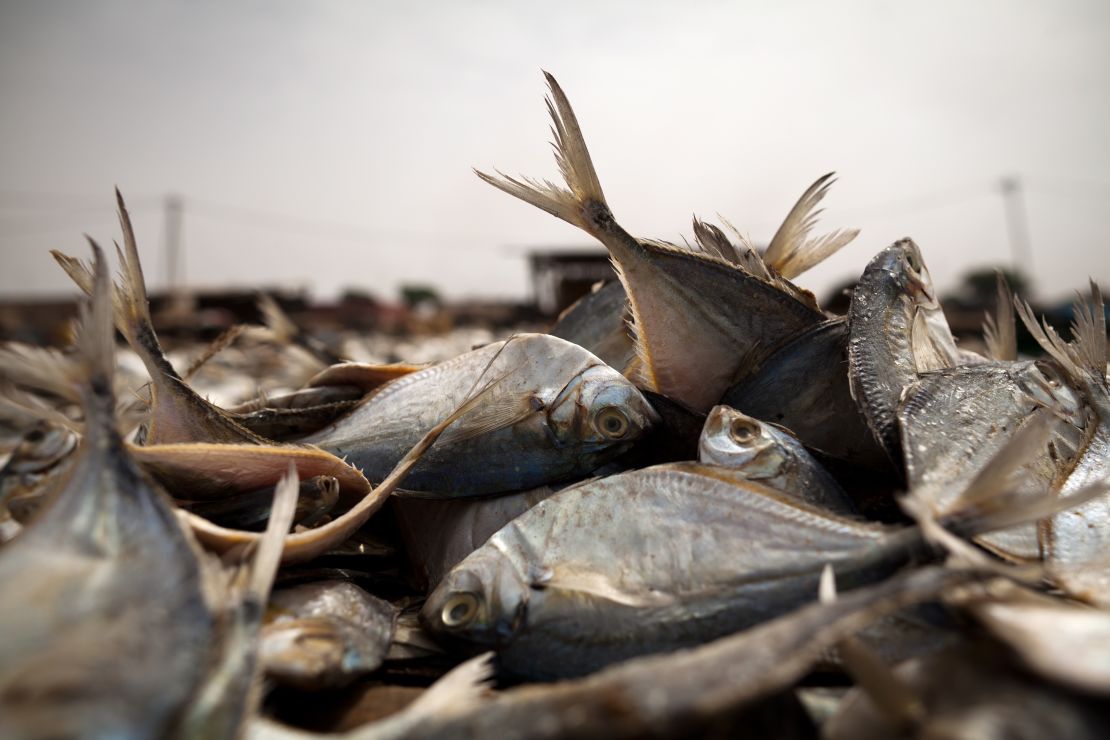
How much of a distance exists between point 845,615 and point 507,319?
59.9 ft

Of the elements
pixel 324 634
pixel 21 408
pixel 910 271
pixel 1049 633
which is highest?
pixel 910 271

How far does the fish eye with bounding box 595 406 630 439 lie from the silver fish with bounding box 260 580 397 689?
29.3 inches

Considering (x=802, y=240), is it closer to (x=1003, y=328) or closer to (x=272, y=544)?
(x=1003, y=328)

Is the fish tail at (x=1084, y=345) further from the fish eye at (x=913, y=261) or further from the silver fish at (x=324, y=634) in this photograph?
the silver fish at (x=324, y=634)

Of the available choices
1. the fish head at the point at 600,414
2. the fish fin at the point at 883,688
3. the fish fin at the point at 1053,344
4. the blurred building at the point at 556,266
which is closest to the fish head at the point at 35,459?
the fish head at the point at 600,414

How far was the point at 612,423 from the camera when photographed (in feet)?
6.44

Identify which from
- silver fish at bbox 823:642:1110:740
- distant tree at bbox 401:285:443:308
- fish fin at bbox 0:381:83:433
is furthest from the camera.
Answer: distant tree at bbox 401:285:443:308

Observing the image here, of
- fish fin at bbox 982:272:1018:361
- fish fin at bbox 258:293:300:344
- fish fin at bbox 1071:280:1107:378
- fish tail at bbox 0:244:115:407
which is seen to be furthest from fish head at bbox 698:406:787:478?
fish fin at bbox 258:293:300:344

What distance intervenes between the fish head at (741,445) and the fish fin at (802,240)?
1062mm

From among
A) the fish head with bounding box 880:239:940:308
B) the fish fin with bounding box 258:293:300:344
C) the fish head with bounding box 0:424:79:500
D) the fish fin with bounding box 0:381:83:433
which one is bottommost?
the fish head with bounding box 0:424:79:500

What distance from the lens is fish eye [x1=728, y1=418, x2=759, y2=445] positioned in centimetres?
174

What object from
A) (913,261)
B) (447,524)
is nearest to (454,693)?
(447,524)

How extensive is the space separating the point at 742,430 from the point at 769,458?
4.0 inches

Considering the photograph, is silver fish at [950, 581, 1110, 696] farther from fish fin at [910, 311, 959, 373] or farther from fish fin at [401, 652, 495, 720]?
fish fin at [910, 311, 959, 373]
